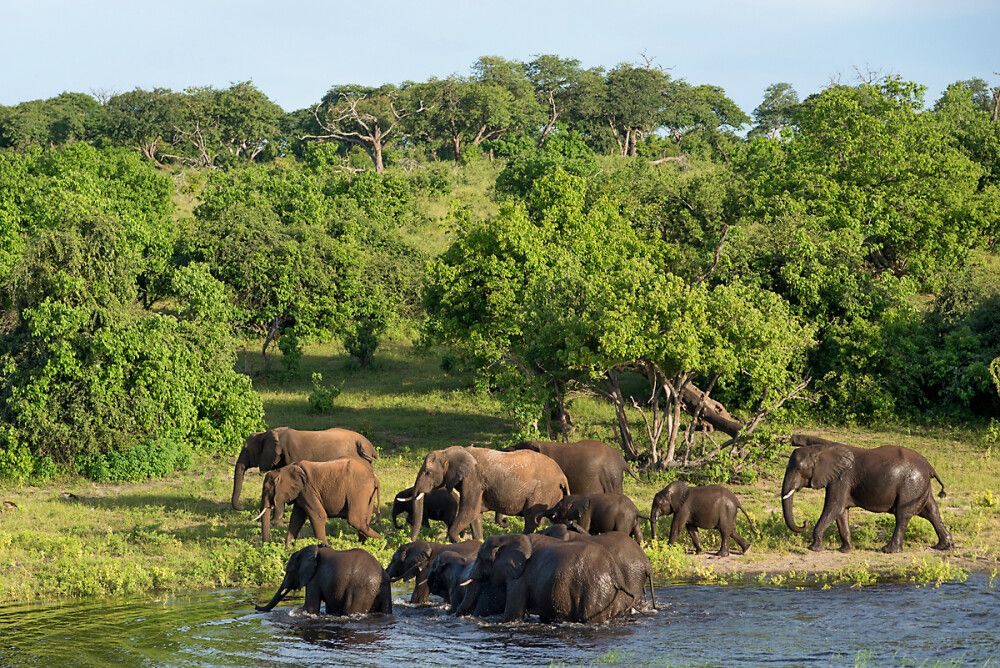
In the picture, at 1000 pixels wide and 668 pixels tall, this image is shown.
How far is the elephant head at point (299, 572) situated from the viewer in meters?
15.6

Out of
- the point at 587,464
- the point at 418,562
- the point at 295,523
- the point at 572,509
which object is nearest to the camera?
the point at 418,562

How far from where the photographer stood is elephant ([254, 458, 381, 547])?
18.9 meters

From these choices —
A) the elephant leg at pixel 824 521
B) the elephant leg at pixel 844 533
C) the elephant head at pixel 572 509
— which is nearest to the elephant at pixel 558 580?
the elephant head at pixel 572 509

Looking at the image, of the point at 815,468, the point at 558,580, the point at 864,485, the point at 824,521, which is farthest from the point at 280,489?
the point at 864,485

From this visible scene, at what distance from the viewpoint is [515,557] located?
586 inches

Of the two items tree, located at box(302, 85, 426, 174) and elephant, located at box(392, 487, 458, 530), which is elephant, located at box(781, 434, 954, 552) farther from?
tree, located at box(302, 85, 426, 174)

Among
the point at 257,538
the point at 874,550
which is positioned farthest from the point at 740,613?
the point at 257,538

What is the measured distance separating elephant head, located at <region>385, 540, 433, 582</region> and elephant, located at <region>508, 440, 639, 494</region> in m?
4.61

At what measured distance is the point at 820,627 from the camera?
14.6m

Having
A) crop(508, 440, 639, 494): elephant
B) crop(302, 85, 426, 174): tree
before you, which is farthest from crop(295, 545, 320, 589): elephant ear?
crop(302, 85, 426, 174): tree

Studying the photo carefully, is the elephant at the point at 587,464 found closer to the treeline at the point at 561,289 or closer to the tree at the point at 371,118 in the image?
the treeline at the point at 561,289

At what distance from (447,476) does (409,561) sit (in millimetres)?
3000

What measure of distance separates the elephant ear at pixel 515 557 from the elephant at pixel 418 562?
130 centimetres

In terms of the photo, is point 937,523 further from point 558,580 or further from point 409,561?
point 409,561
